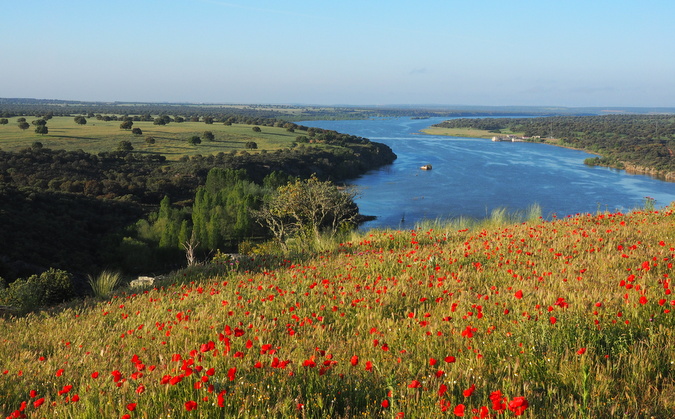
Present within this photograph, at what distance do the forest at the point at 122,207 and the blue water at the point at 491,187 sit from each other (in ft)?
44.1

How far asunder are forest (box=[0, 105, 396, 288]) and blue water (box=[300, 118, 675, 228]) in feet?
44.1

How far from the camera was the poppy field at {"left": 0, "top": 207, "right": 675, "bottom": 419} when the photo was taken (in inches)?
120

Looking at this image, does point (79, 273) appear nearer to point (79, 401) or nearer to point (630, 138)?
point (79, 401)

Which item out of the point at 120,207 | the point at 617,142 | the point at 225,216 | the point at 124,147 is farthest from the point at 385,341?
the point at 617,142

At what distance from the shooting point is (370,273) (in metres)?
7.37

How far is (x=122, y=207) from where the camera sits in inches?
2108

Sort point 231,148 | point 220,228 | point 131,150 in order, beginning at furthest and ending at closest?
point 231,148 < point 131,150 < point 220,228

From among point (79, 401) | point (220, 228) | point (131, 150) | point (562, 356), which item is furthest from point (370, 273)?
point (131, 150)

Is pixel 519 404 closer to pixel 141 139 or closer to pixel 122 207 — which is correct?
pixel 122 207

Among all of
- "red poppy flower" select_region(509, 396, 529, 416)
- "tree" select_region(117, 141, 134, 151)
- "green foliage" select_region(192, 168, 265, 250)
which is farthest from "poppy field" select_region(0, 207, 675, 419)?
"tree" select_region(117, 141, 134, 151)

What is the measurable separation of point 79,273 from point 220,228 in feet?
45.7

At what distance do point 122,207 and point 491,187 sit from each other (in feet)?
158

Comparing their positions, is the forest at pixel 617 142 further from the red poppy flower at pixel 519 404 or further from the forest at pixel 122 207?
the red poppy flower at pixel 519 404

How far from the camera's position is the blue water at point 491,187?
5594 cm
